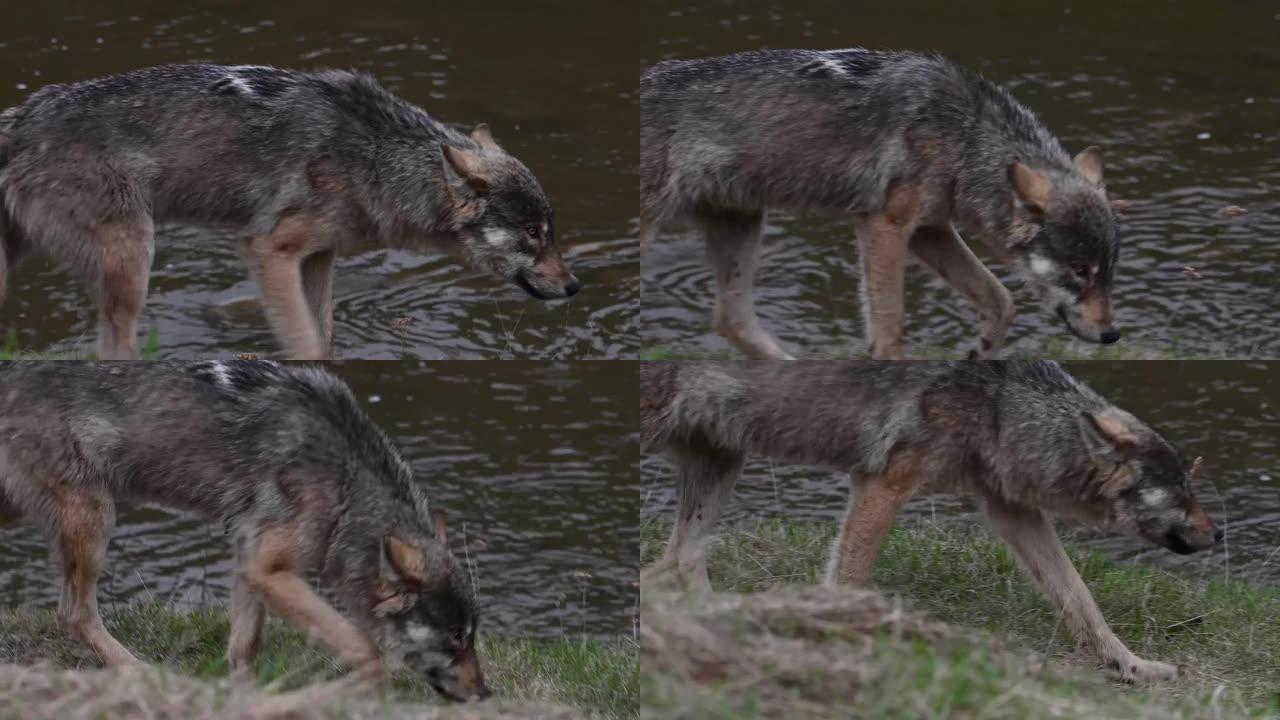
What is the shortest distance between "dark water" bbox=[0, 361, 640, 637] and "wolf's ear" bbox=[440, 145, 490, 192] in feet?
6.85

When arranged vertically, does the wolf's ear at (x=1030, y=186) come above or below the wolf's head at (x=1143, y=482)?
above

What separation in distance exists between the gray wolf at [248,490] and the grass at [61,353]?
1.76ft

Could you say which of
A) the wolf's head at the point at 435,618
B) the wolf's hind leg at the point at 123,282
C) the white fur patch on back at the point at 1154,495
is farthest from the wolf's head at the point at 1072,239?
the wolf's hind leg at the point at 123,282

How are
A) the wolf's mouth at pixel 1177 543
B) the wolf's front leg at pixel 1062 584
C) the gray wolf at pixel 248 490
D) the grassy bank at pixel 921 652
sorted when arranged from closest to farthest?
the grassy bank at pixel 921 652 → the gray wolf at pixel 248 490 → the wolf's front leg at pixel 1062 584 → the wolf's mouth at pixel 1177 543

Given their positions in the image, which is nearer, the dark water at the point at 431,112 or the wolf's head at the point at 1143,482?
the wolf's head at the point at 1143,482

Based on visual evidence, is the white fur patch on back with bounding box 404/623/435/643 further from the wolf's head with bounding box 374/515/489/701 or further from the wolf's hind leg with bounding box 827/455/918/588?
the wolf's hind leg with bounding box 827/455/918/588

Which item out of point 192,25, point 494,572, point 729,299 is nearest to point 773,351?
point 729,299

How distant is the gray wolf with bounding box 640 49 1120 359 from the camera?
7688 mm

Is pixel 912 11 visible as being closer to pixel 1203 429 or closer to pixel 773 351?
pixel 1203 429

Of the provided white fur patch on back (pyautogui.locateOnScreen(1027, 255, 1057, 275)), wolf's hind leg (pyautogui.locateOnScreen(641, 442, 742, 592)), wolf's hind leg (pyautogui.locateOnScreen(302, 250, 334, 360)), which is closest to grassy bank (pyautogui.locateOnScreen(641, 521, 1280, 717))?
wolf's hind leg (pyautogui.locateOnScreen(641, 442, 742, 592))

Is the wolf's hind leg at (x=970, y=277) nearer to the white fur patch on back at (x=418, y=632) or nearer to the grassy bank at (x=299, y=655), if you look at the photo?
the grassy bank at (x=299, y=655)

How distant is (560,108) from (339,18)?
75.7 inches

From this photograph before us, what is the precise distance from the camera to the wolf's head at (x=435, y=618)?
7.02 m

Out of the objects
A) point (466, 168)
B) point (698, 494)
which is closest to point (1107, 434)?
point (698, 494)
